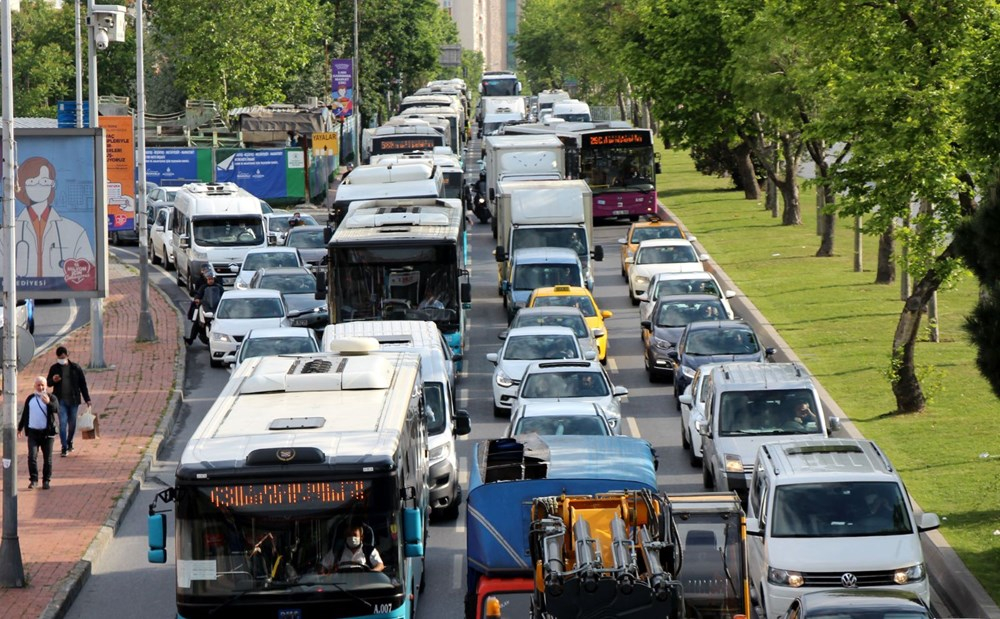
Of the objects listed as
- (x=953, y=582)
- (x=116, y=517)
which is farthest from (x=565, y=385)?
(x=953, y=582)

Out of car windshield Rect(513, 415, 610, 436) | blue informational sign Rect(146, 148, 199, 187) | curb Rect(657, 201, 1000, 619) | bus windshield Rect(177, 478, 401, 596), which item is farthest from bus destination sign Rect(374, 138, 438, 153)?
bus windshield Rect(177, 478, 401, 596)

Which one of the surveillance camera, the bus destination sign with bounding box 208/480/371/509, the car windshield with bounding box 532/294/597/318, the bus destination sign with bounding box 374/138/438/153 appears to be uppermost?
the surveillance camera

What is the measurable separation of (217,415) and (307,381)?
1.30 meters

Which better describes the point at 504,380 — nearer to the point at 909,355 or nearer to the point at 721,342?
the point at 721,342

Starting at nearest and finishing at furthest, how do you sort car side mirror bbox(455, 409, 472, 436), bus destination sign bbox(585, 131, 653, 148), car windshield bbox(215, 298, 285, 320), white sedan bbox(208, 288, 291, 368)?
car side mirror bbox(455, 409, 472, 436), white sedan bbox(208, 288, 291, 368), car windshield bbox(215, 298, 285, 320), bus destination sign bbox(585, 131, 653, 148)

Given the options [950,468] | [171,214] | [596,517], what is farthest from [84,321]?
[596,517]

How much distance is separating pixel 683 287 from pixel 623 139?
62.7ft

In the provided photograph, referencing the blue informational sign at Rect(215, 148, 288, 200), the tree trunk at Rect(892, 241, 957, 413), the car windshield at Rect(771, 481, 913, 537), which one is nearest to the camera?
the car windshield at Rect(771, 481, 913, 537)

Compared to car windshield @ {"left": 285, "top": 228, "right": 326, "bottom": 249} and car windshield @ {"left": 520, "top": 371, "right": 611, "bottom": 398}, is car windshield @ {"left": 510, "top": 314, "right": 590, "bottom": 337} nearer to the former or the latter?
car windshield @ {"left": 520, "top": 371, "right": 611, "bottom": 398}

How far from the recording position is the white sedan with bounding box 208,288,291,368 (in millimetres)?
33219

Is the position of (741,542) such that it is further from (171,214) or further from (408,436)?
(171,214)

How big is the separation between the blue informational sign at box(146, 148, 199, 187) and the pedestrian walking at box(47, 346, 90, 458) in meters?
40.7

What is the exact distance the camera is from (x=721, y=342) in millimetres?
28047

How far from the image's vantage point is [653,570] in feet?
38.8
